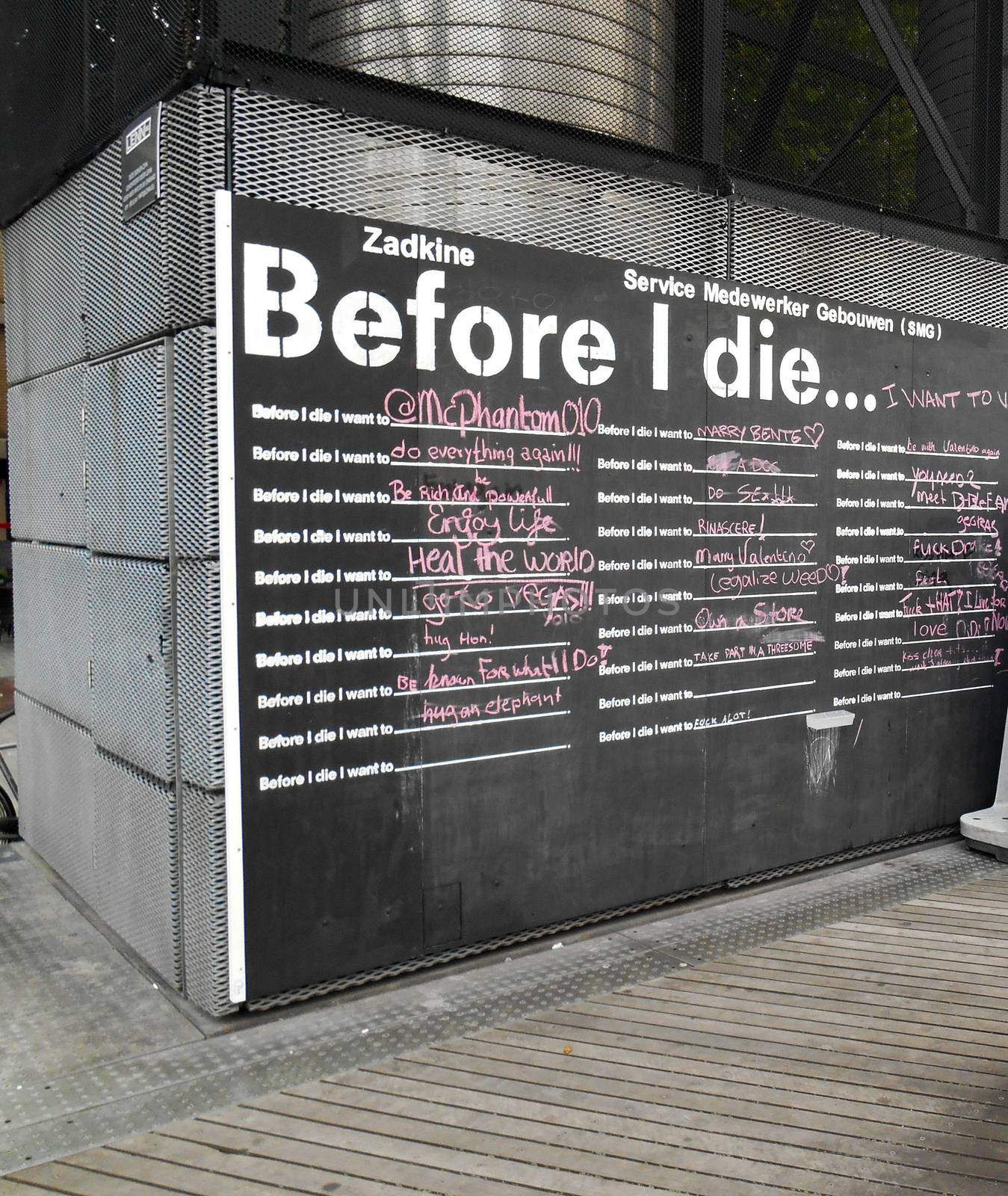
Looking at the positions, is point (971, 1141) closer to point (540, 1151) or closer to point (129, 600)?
point (540, 1151)

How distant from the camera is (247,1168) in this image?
8.93 feet

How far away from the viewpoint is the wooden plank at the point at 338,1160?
2.65 m

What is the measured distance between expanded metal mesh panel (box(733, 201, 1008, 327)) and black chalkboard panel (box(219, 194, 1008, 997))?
114 millimetres

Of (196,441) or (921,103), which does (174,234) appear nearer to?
(196,441)

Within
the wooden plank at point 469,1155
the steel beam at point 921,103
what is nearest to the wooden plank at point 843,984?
the wooden plank at point 469,1155

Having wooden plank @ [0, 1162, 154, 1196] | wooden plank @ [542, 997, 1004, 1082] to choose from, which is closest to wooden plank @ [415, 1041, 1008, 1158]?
wooden plank @ [542, 997, 1004, 1082]

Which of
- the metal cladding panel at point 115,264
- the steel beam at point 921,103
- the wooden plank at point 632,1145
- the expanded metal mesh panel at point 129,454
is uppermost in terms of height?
the steel beam at point 921,103

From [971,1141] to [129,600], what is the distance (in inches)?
126

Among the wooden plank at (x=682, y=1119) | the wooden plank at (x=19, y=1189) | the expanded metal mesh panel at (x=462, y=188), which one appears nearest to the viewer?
the wooden plank at (x=19, y=1189)

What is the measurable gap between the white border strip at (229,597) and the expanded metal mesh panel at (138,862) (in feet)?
1.06

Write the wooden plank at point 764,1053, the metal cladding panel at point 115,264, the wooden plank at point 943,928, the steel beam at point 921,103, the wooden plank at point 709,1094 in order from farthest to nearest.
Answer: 1. the steel beam at point 921,103
2. the wooden plank at point 943,928
3. the metal cladding panel at point 115,264
4. the wooden plank at point 764,1053
5. the wooden plank at point 709,1094

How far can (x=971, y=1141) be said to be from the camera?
2861 mm

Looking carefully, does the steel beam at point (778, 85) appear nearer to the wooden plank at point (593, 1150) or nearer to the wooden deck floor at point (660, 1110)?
the wooden deck floor at point (660, 1110)

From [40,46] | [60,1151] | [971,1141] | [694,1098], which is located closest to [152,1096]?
[60,1151]
